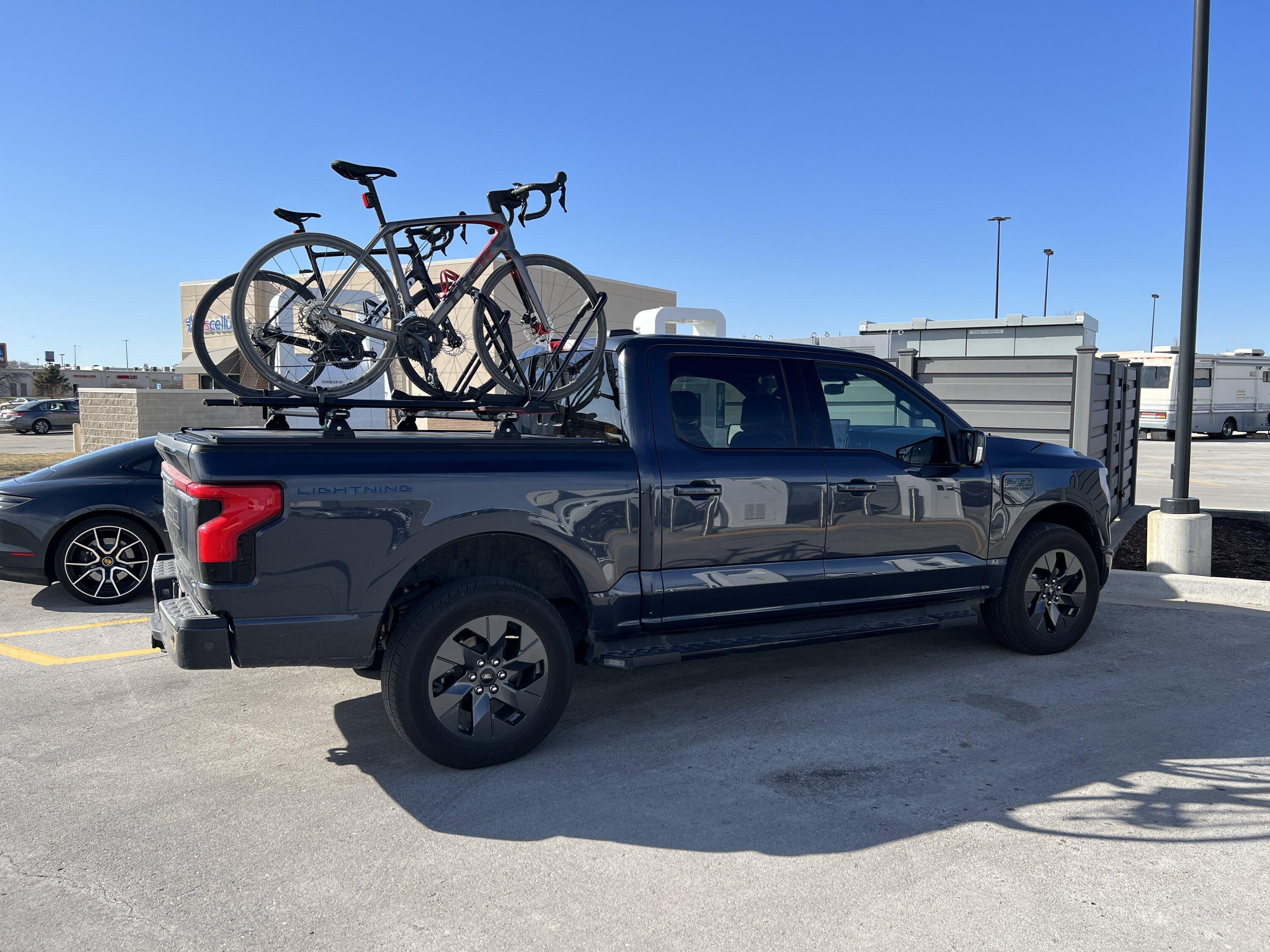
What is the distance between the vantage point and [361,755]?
436cm

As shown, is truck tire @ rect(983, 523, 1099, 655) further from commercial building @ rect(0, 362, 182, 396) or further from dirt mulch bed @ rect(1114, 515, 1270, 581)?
commercial building @ rect(0, 362, 182, 396)

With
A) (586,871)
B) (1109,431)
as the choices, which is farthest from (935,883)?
(1109,431)

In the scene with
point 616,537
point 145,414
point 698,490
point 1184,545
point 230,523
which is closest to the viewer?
point 230,523

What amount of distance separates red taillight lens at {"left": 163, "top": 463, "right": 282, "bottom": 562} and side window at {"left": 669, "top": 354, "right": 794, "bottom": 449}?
6.20 ft

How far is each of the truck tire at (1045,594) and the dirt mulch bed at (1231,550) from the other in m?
2.70

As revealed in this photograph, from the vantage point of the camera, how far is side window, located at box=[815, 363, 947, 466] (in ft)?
17.0

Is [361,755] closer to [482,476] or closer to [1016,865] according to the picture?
[482,476]

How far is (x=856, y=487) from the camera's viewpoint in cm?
503

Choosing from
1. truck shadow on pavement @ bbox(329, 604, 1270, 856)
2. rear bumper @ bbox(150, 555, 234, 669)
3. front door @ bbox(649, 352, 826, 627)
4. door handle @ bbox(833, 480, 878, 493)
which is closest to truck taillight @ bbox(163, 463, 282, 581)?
rear bumper @ bbox(150, 555, 234, 669)

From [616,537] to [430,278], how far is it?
179 centimetres

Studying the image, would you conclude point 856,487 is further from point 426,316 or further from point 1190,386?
point 1190,386

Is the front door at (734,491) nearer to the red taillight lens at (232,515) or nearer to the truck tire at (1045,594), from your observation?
the truck tire at (1045,594)

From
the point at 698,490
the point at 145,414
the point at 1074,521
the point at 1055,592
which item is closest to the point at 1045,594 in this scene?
the point at 1055,592

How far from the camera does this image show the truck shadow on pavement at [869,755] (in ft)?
12.0
